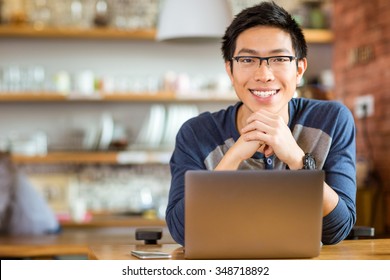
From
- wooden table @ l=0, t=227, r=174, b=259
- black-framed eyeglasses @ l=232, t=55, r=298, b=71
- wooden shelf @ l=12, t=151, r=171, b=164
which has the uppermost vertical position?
black-framed eyeglasses @ l=232, t=55, r=298, b=71

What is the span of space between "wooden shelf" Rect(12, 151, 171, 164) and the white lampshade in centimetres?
224

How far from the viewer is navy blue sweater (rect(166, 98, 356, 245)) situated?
7.41ft

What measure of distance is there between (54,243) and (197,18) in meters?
1.28

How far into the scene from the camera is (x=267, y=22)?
2.28m

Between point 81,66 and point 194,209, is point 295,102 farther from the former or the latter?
point 81,66

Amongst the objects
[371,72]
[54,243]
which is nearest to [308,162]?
[54,243]

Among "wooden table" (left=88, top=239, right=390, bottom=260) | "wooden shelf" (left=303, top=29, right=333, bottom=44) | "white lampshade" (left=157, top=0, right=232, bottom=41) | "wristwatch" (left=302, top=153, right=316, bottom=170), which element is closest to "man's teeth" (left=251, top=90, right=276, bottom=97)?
"wristwatch" (left=302, top=153, right=316, bottom=170)

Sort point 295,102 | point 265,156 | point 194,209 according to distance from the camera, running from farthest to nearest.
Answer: point 295,102, point 265,156, point 194,209

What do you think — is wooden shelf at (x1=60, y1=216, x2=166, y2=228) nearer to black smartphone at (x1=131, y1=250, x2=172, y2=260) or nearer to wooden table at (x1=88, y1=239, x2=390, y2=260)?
wooden table at (x1=88, y1=239, x2=390, y2=260)

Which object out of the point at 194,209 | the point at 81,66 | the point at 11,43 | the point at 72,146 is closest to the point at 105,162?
the point at 72,146

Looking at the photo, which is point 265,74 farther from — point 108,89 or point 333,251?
point 108,89

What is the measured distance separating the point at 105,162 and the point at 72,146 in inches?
11.9

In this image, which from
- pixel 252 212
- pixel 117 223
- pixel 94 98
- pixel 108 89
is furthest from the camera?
pixel 108 89

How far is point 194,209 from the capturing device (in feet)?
5.86
